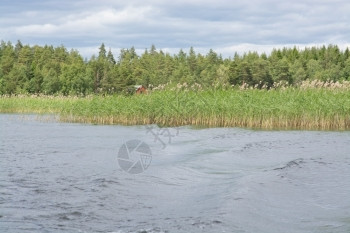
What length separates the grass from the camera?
21281mm

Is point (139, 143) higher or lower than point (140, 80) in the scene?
lower

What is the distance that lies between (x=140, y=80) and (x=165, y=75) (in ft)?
16.9

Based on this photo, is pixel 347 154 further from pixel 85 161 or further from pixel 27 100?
pixel 27 100

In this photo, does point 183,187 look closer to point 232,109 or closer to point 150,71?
point 232,109

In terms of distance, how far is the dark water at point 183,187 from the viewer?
702 centimetres

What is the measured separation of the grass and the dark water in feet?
13.1

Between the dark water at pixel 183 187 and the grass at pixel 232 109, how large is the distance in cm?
399

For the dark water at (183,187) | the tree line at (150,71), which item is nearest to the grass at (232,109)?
the dark water at (183,187)

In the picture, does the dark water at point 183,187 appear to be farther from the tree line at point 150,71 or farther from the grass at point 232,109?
the tree line at point 150,71

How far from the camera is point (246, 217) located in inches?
283

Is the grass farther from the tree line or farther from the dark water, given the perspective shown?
the tree line

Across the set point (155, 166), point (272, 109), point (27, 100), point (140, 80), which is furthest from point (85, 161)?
point (140, 80)

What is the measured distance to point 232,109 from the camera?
890 inches

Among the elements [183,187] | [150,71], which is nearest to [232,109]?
[183,187]
